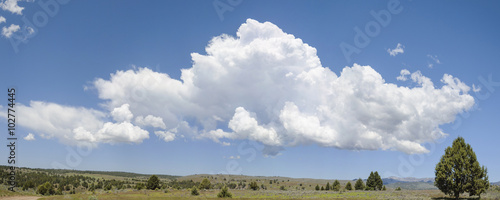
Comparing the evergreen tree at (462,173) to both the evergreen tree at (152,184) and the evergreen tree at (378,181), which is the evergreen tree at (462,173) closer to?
the evergreen tree at (378,181)

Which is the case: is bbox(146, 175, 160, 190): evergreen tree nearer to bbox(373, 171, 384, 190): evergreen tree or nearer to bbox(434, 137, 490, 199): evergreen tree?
bbox(373, 171, 384, 190): evergreen tree

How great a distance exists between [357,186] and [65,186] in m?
122

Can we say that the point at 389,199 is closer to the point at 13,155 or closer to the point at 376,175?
the point at 376,175

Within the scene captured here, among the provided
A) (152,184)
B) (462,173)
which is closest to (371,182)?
(462,173)

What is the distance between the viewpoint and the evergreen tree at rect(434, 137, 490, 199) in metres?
50.4

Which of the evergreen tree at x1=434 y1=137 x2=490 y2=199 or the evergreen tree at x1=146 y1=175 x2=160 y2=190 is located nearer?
the evergreen tree at x1=434 y1=137 x2=490 y2=199

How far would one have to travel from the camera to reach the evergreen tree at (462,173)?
50438 mm

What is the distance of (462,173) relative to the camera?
5056 cm

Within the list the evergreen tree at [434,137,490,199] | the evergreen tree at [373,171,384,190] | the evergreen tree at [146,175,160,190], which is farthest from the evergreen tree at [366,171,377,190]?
the evergreen tree at [146,175,160,190]

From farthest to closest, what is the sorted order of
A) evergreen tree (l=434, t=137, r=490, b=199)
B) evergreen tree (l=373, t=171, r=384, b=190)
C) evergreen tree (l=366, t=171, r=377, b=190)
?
evergreen tree (l=366, t=171, r=377, b=190), evergreen tree (l=373, t=171, r=384, b=190), evergreen tree (l=434, t=137, r=490, b=199)

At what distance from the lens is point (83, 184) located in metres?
148

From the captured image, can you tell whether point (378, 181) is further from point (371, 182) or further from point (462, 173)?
point (462, 173)

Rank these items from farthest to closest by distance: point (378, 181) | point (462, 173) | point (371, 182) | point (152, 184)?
point (371, 182) → point (378, 181) → point (152, 184) → point (462, 173)

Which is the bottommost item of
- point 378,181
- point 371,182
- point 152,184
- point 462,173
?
point 371,182
